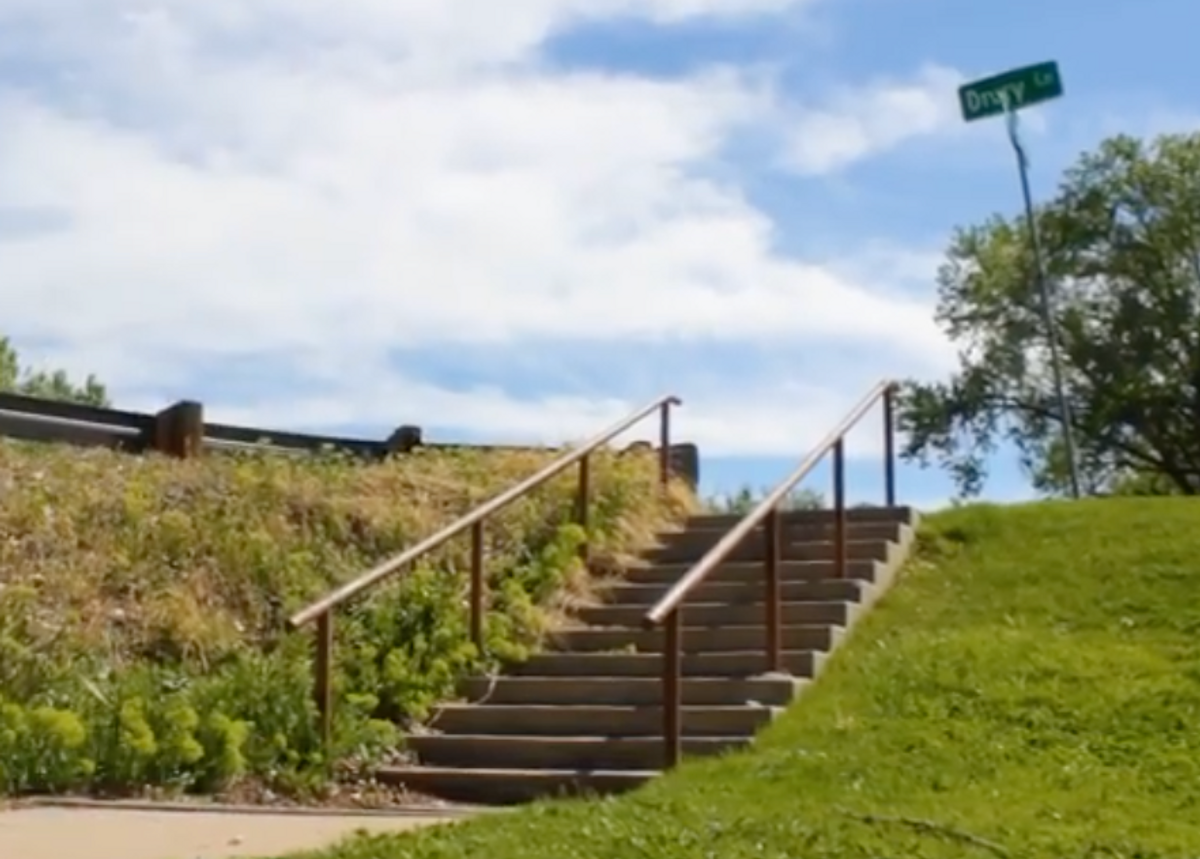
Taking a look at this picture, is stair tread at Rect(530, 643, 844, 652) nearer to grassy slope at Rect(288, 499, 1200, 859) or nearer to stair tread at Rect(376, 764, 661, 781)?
grassy slope at Rect(288, 499, 1200, 859)

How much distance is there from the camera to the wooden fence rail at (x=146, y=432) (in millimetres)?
15336

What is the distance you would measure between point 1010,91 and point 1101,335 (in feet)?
61.6

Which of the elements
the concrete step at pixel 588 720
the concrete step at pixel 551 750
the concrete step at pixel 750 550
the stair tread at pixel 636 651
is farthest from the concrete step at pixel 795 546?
the concrete step at pixel 551 750

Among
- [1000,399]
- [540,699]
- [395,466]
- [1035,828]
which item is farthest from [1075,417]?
[1035,828]

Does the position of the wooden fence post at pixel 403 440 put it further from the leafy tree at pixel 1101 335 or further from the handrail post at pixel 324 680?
the leafy tree at pixel 1101 335

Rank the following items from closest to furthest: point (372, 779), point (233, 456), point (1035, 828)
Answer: point (1035, 828) < point (372, 779) < point (233, 456)

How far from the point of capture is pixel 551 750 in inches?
472

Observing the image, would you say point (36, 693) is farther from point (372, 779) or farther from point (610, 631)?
point (610, 631)

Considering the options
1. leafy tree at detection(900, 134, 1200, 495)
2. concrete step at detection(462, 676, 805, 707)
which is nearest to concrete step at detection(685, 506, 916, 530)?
concrete step at detection(462, 676, 805, 707)

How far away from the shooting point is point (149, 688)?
12133 mm

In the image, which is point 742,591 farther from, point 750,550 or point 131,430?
point 131,430

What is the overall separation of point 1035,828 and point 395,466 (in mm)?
8889

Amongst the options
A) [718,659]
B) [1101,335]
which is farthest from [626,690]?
[1101,335]

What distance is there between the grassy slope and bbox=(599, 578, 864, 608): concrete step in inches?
11.6
